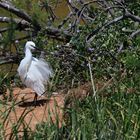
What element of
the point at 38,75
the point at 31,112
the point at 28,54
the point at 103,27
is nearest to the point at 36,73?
the point at 38,75

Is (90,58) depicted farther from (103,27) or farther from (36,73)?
(36,73)

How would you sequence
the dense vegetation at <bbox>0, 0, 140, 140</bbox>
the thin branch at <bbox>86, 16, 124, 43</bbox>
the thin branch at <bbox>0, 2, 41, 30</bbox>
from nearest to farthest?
the dense vegetation at <bbox>0, 0, 140, 140</bbox>
the thin branch at <bbox>86, 16, 124, 43</bbox>
the thin branch at <bbox>0, 2, 41, 30</bbox>

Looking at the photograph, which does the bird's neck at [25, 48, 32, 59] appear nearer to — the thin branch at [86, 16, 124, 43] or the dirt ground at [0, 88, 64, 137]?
the dirt ground at [0, 88, 64, 137]

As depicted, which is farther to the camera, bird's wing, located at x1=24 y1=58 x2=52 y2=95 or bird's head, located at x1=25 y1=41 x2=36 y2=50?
bird's head, located at x1=25 y1=41 x2=36 y2=50

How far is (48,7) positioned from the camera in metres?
8.16

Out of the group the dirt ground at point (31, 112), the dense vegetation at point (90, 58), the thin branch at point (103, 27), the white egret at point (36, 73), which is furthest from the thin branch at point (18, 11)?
the thin branch at point (103, 27)

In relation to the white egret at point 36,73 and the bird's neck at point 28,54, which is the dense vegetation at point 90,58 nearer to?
the white egret at point 36,73

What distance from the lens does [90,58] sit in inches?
261

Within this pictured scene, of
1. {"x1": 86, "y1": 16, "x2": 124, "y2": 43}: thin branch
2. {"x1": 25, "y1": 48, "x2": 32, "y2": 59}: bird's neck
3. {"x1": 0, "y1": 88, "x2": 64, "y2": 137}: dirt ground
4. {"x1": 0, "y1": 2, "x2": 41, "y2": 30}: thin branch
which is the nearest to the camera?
{"x1": 0, "y1": 88, "x2": 64, "y2": 137}: dirt ground

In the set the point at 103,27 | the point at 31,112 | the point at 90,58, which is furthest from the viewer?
the point at 103,27

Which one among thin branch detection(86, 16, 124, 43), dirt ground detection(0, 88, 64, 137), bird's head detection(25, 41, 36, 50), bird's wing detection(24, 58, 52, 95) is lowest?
dirt ground detection(0, 88, 64, 137)

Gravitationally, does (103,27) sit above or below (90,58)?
above

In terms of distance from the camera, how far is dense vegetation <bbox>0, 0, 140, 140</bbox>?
375 centimetres

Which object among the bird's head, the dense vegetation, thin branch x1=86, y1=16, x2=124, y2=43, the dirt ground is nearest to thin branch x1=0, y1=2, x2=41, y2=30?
the dense vegetation
